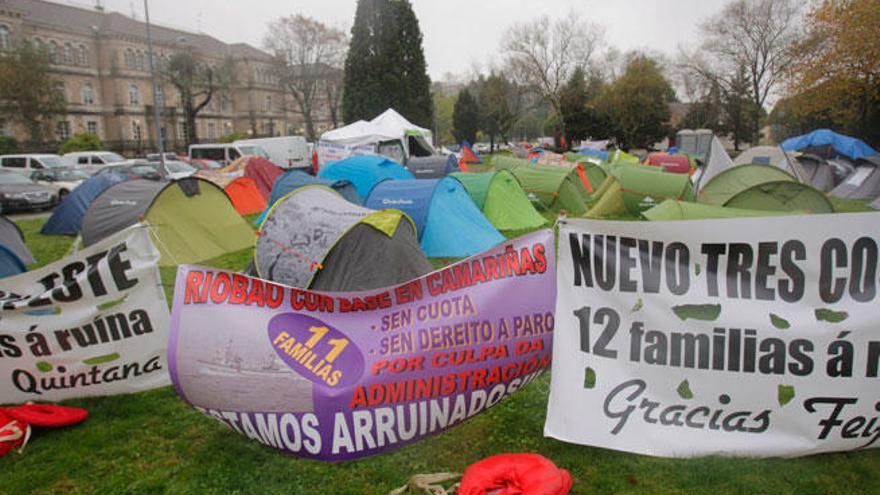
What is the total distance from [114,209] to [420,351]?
8.47 metres

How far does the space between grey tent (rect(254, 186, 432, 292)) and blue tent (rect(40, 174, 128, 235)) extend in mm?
8880

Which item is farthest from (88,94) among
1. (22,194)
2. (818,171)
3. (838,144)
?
(838,144)

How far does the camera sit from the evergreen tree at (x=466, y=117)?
59.2 metres

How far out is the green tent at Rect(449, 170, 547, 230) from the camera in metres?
12.6

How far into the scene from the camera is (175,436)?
4156 millimetres

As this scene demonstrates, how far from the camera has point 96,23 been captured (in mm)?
59469

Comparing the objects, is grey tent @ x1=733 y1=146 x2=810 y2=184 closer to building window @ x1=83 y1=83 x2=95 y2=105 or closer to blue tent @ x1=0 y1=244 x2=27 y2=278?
blue tent @ x1=0 y1=244 x2=27 y2=278

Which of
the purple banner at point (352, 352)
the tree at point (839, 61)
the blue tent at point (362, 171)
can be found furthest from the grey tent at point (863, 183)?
the purple banner at point (352, 352)

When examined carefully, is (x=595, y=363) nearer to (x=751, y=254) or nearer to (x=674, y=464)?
(x=674, y=464)

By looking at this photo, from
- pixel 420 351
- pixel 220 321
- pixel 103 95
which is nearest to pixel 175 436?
pixel 220 321

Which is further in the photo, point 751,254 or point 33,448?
point 33,448

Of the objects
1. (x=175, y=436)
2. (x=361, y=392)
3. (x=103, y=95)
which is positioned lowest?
(x=175, y=436)

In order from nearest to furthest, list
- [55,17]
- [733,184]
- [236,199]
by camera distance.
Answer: [733,184], [236,199], [55,17]

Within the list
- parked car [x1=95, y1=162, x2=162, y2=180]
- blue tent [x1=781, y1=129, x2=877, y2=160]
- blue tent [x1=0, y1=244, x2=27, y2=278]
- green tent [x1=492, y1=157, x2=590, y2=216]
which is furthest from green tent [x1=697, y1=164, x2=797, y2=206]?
parked car [x1=95, y1=162, x2=162, y2=180]
